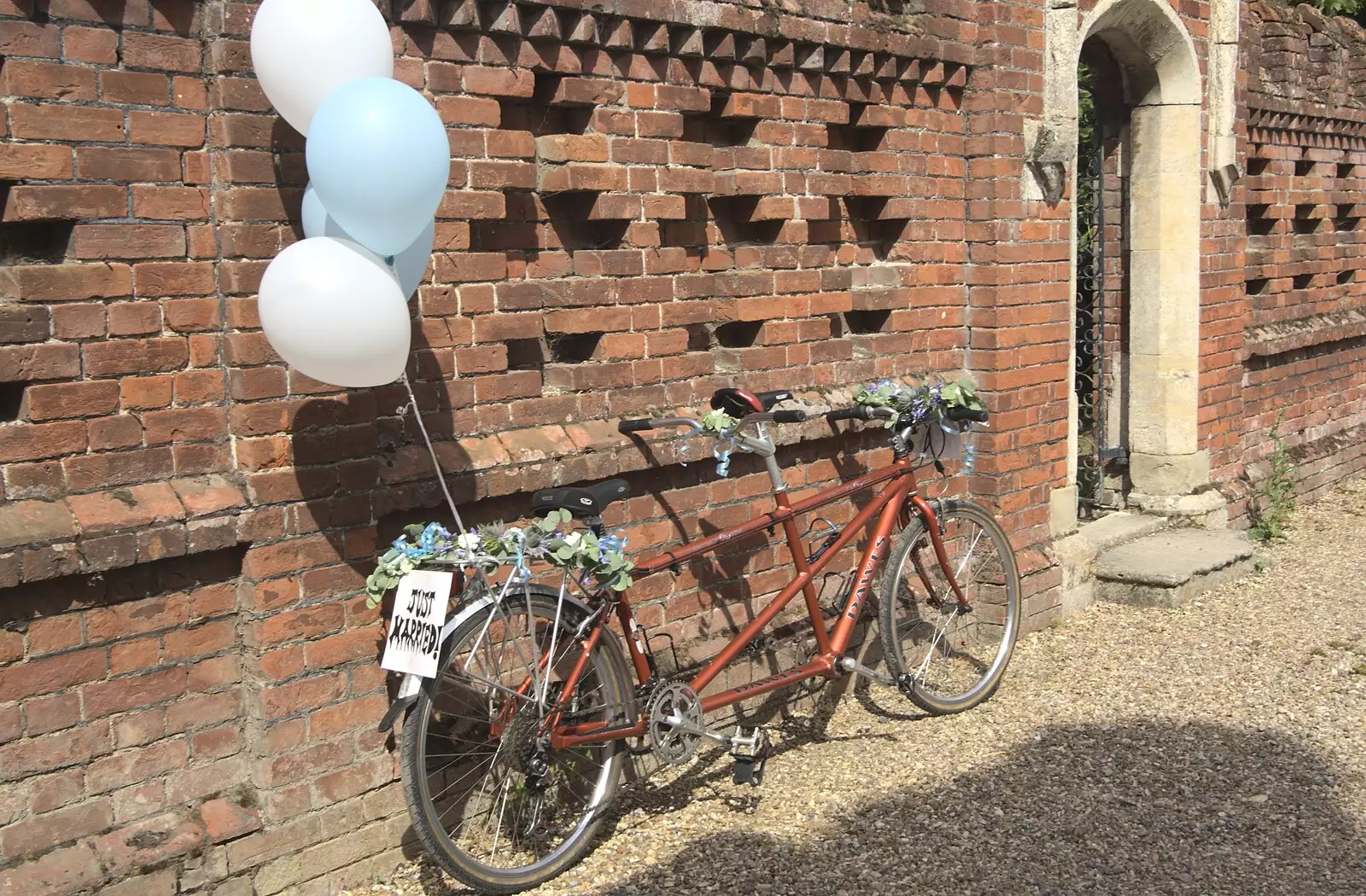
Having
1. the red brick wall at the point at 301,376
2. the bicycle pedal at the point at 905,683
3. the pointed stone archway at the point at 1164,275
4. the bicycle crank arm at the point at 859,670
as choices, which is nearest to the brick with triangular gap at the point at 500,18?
the red brick wall at the point at 301,376

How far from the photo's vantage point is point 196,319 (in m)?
3.33

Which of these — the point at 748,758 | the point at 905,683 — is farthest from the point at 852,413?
the point at 748,758

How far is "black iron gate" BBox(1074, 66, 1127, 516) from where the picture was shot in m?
7.72

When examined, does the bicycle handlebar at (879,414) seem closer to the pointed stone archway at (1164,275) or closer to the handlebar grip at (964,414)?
the handlebar grip at (964,414)

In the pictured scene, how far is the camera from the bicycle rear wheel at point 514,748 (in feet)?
11.6

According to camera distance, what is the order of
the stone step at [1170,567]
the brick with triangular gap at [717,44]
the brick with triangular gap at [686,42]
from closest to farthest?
the brick with triangular gap at [686,42] < the brick with triangular gap at [717,44] < the stone step at [1170,567]

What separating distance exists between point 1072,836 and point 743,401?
170 cm

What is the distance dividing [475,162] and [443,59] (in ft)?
0.99

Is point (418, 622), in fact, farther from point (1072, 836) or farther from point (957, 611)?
point (957, 611)

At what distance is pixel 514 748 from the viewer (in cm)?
367

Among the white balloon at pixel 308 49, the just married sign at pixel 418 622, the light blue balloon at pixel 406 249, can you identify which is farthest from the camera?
the just married sign at pixel 418 622

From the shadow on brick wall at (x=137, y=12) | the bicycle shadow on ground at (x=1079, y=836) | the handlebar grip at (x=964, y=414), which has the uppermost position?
the shadow on brick wall at (x=137, y=12)

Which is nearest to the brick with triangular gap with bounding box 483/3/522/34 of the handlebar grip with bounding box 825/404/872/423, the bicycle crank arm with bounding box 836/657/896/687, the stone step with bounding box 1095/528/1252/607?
the handlebar grip with bounding box 825/404/872/423

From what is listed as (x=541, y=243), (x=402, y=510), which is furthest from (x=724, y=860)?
(x=541, y=243)
